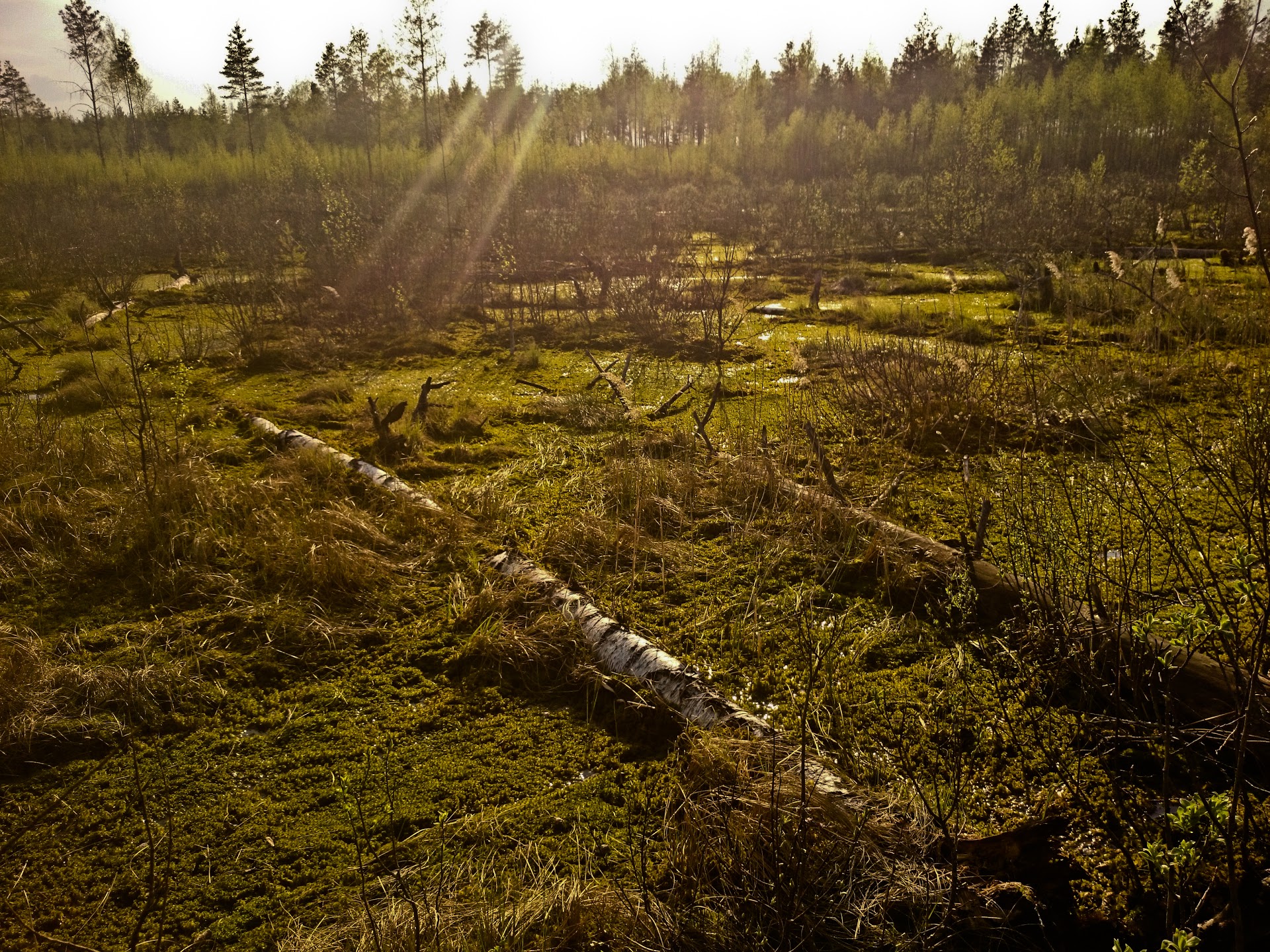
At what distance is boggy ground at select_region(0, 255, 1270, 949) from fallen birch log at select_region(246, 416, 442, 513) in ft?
0.40

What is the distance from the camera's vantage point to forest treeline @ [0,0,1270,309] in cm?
1438

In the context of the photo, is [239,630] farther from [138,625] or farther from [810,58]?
[810,58]

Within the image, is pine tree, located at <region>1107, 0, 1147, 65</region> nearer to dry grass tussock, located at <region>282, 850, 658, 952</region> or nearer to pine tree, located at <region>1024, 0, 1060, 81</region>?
pine tree, located at <region>1024, 0, 1060, 81</region>

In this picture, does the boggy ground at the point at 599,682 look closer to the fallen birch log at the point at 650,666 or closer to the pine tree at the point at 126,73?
the fallen birch log at the point at 650,666

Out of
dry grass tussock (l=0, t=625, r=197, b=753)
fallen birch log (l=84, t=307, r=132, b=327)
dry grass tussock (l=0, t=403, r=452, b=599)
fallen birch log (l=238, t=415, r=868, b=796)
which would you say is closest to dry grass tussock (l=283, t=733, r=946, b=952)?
fallen birch log (l=238, t=415, r=868, b=796)

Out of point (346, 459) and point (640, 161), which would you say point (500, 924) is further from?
point (640, 161)

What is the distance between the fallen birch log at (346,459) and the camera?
15.5 ft

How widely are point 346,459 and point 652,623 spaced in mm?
2779

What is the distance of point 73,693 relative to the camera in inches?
122

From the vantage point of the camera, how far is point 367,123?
47.6 metres

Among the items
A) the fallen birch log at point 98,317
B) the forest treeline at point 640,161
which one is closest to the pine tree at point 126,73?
Answer: the forest treeline at point 640,161

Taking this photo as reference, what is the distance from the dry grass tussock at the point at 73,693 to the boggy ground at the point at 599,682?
0.05 feet

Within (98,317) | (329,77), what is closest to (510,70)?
(329,77)

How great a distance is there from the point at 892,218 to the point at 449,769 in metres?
21.0
